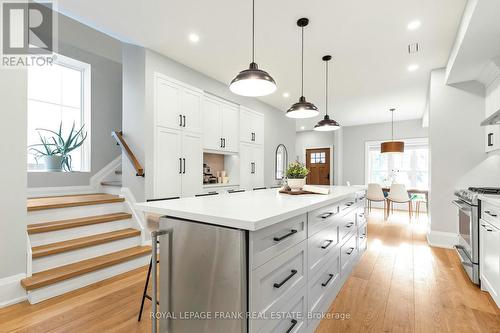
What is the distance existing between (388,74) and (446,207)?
228 cm

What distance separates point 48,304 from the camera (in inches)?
81.4

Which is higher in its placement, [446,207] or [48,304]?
[446,207]

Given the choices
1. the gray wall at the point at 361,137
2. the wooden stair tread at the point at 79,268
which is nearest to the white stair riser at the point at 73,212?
the wooden stair tread at the point at 79,268

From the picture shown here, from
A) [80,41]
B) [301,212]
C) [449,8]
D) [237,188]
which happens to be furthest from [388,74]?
[80,41]

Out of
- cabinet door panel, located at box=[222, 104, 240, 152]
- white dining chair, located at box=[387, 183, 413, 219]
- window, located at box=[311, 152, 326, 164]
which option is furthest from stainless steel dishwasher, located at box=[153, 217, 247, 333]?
window, located at box=[311, 152, 326, 164]

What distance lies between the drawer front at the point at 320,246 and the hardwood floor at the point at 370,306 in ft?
1.68

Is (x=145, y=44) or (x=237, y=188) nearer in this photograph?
(x=145, y=44)

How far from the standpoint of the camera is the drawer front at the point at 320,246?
1.62 meters

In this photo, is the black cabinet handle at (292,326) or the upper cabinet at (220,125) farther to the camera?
the upper cabinet at (220,125)

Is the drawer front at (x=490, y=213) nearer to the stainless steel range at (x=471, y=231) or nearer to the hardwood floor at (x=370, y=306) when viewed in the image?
the stainless steel range at (x=471, y=231)

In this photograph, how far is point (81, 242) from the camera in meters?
2.62

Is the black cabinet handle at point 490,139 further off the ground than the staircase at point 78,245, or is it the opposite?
the black cabinet handle at point 490,139

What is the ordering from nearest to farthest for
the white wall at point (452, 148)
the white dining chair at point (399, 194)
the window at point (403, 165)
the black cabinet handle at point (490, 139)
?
1. the black cabinet handle at point (490, 139)
2. the white wall at point (452, 148)
3. the white dining chair at point (399, 194)
4. the window at point (403, 165)

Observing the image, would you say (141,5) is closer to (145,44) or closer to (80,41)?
(145,44)
